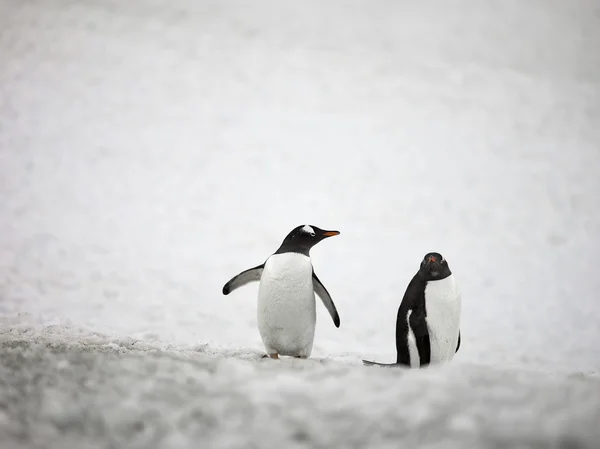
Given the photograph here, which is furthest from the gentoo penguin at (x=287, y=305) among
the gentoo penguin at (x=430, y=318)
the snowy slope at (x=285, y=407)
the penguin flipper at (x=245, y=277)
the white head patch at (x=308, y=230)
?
the snowy slope at (x=285, y=407)

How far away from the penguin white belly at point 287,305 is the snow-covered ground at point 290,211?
0.29 m

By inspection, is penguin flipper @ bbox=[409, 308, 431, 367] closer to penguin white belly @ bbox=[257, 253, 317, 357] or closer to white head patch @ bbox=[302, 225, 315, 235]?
penguin white belly @ bbox=[257, 253, 317, 357]

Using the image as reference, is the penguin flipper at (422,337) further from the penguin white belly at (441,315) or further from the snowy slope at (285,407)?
the snowy slope at (285,407)

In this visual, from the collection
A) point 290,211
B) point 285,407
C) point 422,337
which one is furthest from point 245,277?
point 290,211

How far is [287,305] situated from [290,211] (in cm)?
717

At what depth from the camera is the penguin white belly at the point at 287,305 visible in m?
2.34

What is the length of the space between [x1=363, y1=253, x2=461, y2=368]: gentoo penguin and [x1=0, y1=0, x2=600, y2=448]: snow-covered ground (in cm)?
25

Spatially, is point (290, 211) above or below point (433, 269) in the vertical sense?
above

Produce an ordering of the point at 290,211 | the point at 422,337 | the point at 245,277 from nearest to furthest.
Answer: the point at 422,337 → the point at 245,277 → the point at 290,211

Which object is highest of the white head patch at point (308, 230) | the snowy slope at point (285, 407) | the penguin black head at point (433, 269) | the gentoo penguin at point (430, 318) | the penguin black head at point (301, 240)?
the white head patch at point (308, 230)

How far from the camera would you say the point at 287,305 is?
233cm

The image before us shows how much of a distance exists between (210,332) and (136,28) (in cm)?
1059

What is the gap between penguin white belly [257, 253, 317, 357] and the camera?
7.68 feet

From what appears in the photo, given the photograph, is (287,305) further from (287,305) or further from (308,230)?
(308,230)
